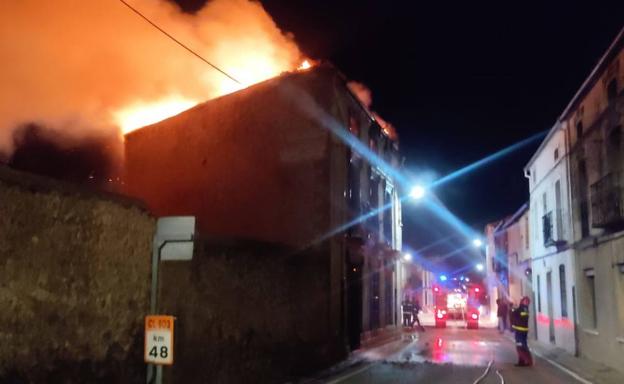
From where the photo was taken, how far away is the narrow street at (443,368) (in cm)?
1254

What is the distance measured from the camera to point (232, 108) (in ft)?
60.9

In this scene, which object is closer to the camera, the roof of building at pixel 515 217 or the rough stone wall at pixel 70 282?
the rough stone wall at pixel 70 282

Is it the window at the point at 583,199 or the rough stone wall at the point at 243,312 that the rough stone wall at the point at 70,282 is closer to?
the rough stone wall at the point at 243,312

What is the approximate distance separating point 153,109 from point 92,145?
234 cm

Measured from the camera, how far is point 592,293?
54.9 ft

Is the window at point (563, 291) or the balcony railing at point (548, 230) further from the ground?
the balcony railing at point (548, 230)

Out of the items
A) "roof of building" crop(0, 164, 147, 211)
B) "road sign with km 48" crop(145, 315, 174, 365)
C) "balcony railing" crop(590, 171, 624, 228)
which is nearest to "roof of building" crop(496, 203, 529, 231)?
"balcony railing" crop(590, 171, 624, 228)

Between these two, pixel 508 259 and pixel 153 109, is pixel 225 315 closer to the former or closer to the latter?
pixel 153 109

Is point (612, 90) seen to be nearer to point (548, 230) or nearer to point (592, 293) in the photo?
point (592, 293)

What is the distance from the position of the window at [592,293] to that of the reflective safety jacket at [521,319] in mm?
2027

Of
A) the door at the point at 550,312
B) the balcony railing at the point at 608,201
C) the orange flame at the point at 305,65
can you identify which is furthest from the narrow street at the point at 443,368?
the orange flame at the point at 305,65

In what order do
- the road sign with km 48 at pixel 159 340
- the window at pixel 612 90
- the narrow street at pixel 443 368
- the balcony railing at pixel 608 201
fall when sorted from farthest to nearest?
the window at pixel 612 90 < the balcony railing at pixel 608 201 < the narrow street at pixel 443 368 < the road sign with km 48 at pixel 159 340

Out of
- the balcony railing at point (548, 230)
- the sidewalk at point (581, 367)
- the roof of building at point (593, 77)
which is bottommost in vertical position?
the sidewalk at point (581, 367)

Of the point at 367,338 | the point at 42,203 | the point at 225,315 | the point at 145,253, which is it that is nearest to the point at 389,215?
the point at 367,338
